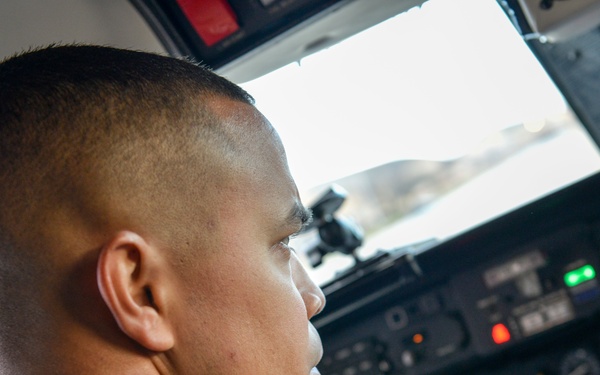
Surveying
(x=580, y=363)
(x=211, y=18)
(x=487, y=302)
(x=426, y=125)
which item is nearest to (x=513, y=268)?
(x=487, y=302)

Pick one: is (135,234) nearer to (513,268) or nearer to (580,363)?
(513,268)

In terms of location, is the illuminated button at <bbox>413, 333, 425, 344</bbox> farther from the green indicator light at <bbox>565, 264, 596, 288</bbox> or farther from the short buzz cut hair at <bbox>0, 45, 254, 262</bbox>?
the short buzz cut hair at <bbox>0, 45, 254, 262</bbox>

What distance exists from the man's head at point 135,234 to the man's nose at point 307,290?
6 cm

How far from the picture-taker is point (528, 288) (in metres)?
2.08

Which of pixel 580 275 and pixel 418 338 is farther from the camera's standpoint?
pixel 418 338

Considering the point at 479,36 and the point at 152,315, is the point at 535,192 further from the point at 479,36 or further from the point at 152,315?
the point at 152,315

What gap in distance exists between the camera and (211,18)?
1872mm

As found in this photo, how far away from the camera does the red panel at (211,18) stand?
1846mm

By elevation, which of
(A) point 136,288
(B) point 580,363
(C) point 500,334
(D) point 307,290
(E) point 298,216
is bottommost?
(B) point 580,363

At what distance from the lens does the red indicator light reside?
210cm

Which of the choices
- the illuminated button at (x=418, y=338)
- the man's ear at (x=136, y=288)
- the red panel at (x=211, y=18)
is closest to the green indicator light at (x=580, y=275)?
the illuminated button at (x=418, y=338)

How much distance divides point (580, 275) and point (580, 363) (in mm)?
233

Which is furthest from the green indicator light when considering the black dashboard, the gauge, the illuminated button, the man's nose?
the man's nose

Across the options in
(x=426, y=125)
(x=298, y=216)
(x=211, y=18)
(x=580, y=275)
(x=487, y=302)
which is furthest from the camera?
(x=426, y=125)
